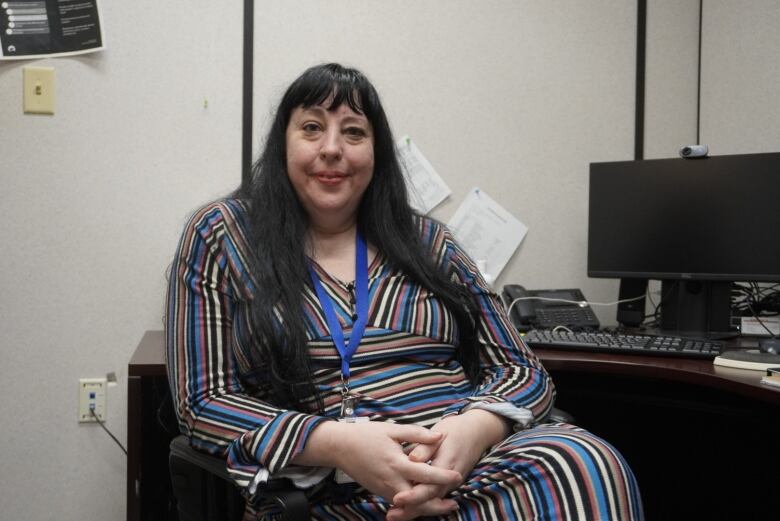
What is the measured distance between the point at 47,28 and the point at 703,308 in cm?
179

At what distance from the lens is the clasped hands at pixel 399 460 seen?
3.14ft

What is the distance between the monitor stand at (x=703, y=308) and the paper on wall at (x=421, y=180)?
698mm

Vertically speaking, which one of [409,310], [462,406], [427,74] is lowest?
[462,406]

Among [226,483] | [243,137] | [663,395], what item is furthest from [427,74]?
[226,483]

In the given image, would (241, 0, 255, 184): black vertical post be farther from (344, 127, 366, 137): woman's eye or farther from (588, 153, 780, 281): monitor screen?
(588, 153, 780, 281): monitor screen

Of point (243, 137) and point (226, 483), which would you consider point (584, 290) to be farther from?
point (226, 483)

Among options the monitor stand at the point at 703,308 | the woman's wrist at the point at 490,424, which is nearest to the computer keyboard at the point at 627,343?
the monitor stand at the point at 703,308

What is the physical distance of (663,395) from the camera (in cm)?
194

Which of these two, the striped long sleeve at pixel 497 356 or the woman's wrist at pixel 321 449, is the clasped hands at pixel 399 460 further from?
the striped long sleeve at pixel 497 356

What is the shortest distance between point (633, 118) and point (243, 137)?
1.18m

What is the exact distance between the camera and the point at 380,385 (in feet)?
3.80

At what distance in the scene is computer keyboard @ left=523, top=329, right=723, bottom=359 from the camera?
148 cm

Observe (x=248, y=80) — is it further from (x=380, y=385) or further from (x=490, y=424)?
(x=490, y=424)

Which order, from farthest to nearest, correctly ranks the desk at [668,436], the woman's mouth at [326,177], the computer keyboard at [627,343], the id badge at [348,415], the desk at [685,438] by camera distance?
1. the desk at [685,438]
2. the desk at [668,436]
3. the computer keyboard at [627,343]
4. the woman's mouth at [326,177]
5. the id badge at [348,415]
